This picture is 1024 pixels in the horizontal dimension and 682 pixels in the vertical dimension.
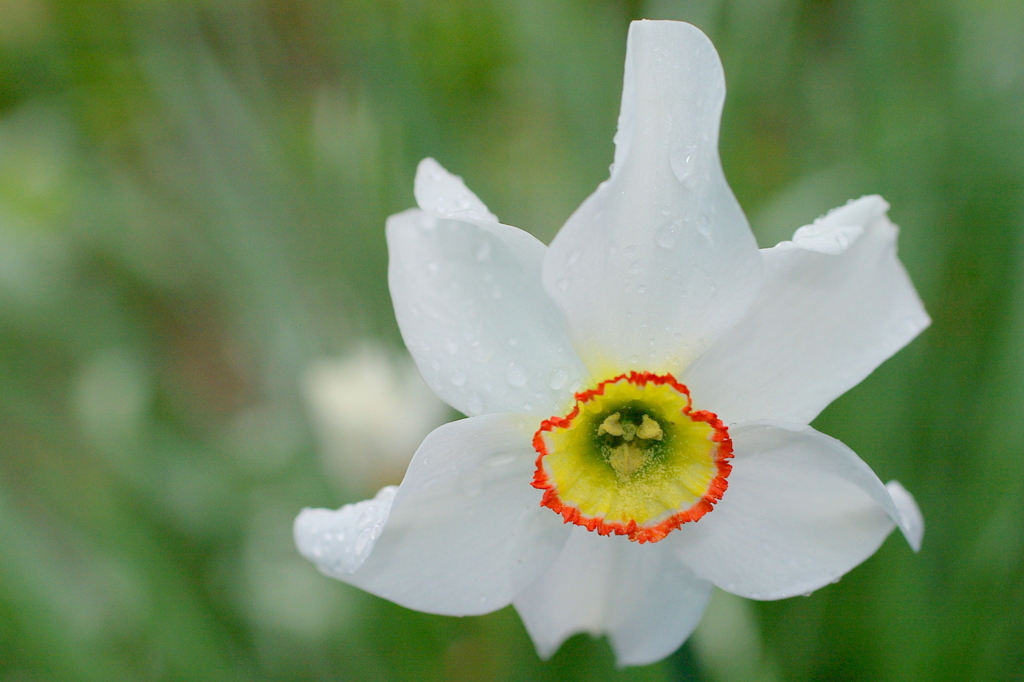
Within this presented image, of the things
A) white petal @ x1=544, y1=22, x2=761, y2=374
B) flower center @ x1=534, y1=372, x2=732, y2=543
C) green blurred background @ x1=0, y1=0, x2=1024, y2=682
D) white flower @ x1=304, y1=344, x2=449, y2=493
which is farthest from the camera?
white flower @ x1=304, y1=344, x2=449, y2=493

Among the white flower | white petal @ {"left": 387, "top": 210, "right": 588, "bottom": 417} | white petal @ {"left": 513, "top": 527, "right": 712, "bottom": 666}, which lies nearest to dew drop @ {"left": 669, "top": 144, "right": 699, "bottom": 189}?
white petal @ {"left": 387, "top": 210, "right": 588, "bottom": 417}

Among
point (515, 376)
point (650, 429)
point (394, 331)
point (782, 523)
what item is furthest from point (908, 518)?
point (394, 331)

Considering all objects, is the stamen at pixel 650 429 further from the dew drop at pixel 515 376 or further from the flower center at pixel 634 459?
the dew drop at pixel 515 376

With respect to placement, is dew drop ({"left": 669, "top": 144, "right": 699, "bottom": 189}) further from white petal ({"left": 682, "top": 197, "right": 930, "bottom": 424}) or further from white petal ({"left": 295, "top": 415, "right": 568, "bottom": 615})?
Answer: white petal ({"left": 295, "top": 415, "right": 568, "bottom": 615})

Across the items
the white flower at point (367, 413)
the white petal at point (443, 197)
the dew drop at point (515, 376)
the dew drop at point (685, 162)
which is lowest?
the white flower at point (367, 413)

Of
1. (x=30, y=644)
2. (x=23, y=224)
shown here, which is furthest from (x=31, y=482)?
(x=30, y=644)

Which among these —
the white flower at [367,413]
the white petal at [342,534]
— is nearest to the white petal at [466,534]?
the white petal at [342,534]
